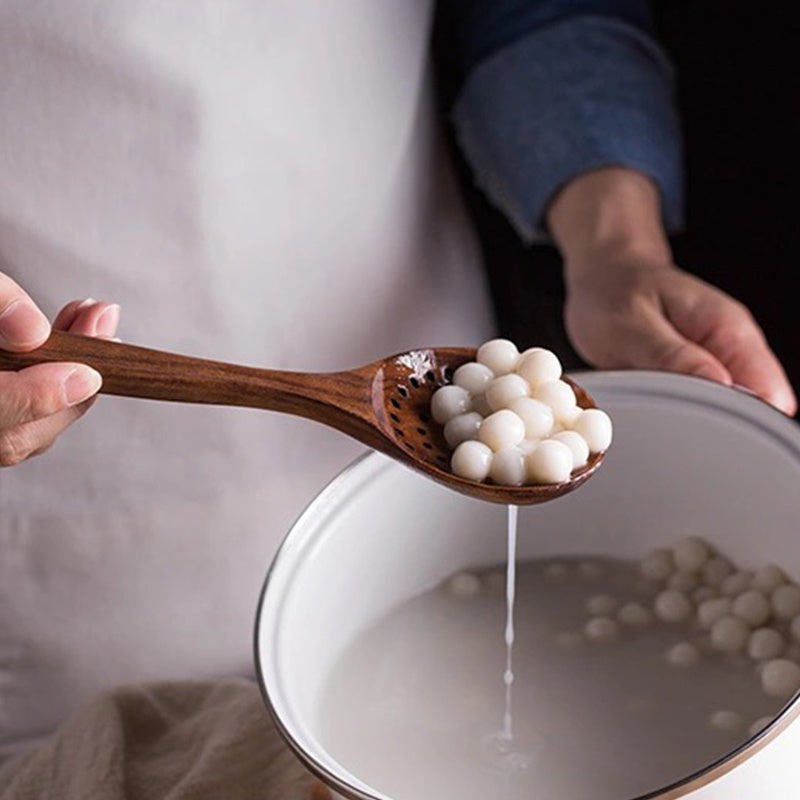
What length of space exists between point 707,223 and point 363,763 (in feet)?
2.43

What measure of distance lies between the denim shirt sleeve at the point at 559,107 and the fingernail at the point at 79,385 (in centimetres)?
52

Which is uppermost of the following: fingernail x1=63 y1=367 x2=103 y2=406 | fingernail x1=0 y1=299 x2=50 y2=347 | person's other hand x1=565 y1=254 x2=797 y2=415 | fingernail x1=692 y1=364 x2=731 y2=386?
fingernail x1=0 y1=299 x2=50 y2=347

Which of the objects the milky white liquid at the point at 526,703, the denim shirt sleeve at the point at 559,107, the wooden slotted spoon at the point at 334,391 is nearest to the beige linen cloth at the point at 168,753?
the milky white liquid at the point at 526,703

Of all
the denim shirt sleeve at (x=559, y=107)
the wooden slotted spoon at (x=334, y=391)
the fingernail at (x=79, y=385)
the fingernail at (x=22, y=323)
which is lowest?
the denim shirt sleeve at (x=559, y=107)

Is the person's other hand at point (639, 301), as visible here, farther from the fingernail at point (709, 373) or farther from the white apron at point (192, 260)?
the white apron at point (192, 260)

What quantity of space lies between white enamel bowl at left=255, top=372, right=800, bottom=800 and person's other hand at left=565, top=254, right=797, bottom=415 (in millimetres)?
62

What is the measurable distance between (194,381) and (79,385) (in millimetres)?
53

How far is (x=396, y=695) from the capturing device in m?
0.79

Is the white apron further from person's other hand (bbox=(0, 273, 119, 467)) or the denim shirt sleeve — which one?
person's other hand (bbox=(0, 273, 119, 467))

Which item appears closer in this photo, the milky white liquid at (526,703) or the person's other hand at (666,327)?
the milky white liquid at (526,703)

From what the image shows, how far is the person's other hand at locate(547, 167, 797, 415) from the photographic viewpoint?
93cm

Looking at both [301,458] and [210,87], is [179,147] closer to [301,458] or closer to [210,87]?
[210,87]

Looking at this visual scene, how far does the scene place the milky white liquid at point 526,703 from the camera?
72 centimetres

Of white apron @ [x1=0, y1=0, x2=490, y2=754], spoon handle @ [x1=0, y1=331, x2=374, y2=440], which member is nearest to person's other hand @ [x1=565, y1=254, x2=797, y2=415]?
white apron @ [x1=0, y1=0, x2=490, y2=754]
